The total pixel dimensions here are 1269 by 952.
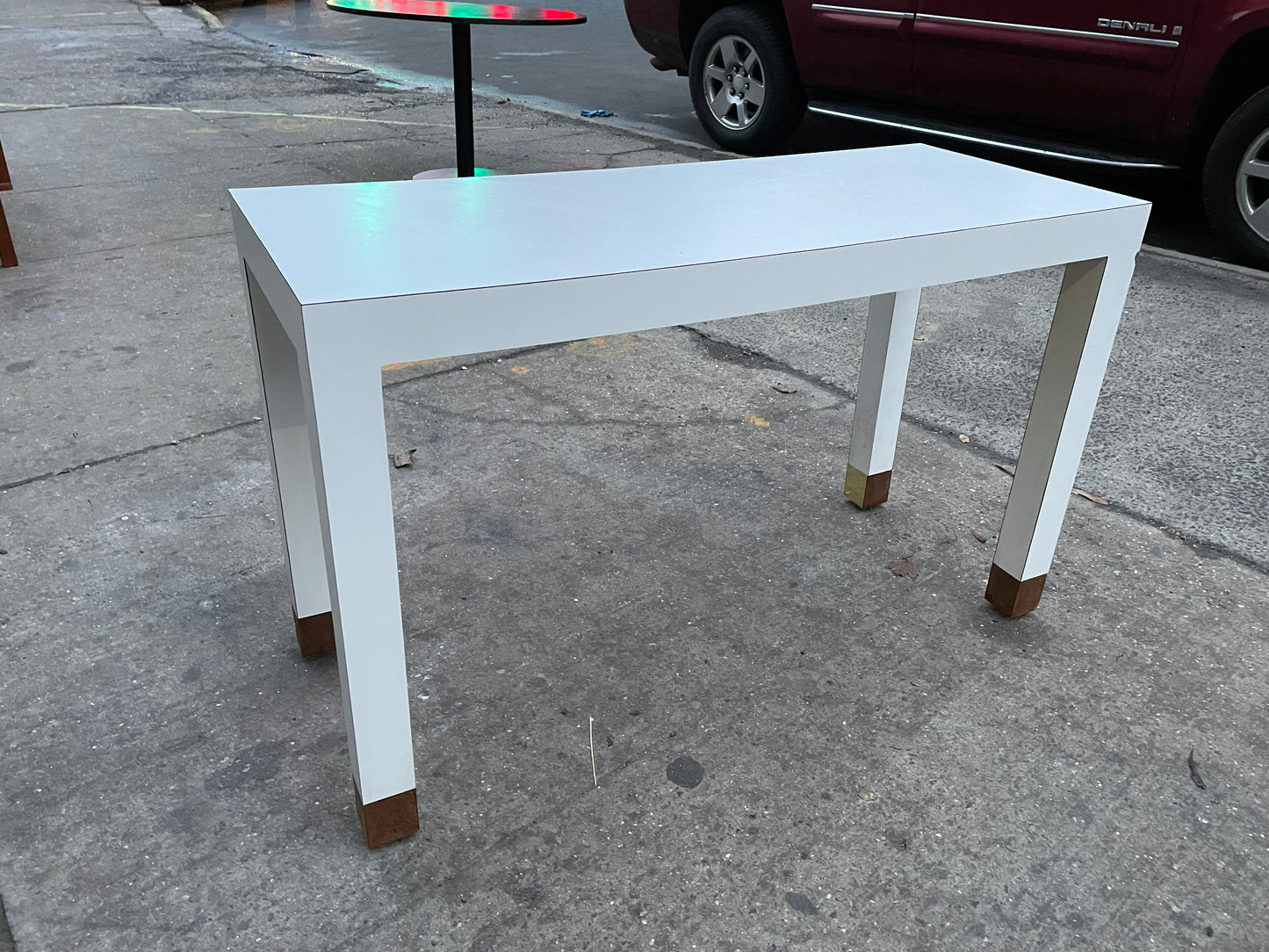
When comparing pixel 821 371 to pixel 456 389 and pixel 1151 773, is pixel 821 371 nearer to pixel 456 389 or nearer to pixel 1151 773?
pixel 456 389

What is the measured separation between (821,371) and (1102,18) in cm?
191

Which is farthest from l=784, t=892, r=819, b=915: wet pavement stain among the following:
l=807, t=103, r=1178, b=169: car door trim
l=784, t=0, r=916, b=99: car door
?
l=784, t=0, r=916, b=99: car door

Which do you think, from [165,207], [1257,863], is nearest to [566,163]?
[165,207]

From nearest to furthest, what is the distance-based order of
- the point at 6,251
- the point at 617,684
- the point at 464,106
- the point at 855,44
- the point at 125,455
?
the point at 617,684, the point at 125,455, the point at 6,251, the point at 464,106, the point at 855,44

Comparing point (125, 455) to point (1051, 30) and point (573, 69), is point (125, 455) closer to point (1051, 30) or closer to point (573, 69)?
point (1051, 30)

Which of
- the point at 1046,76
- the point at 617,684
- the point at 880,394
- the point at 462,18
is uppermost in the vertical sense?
the point at 462,18

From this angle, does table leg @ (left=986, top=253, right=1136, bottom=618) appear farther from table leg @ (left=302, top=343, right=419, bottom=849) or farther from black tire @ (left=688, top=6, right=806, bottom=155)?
black tire @ (left=688, top=6, right=806, bottom=155)

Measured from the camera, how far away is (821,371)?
112 inches

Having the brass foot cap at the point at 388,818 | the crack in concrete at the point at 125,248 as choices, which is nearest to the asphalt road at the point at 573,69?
the crack in concrete at the point at 125,248

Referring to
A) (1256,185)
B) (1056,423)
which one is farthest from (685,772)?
(1256,185)

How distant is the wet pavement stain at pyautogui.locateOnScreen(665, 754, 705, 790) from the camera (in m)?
1.45

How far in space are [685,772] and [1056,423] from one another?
855mm

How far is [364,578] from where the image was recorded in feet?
3.75

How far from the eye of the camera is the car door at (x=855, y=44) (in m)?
4.27
